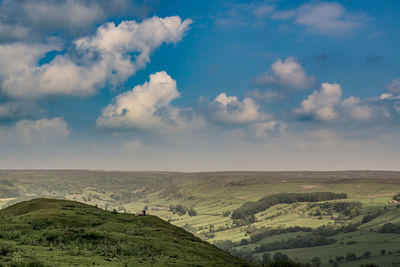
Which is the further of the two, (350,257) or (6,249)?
(350,257)

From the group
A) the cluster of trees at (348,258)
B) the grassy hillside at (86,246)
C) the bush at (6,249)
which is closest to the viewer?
the bush at (6,249)

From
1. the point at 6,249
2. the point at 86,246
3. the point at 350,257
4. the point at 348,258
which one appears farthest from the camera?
the point at 350,257

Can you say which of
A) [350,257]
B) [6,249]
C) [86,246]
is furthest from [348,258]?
[6,249]

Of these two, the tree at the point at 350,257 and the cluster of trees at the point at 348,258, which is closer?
the cluster of trees at the point at 348,258

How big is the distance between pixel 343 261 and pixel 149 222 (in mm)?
171773

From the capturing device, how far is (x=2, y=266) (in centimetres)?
2208

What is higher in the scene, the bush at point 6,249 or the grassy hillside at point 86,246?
the bush at point 6,249

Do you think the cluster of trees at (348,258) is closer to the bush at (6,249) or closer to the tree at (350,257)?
the tree at (350,257)

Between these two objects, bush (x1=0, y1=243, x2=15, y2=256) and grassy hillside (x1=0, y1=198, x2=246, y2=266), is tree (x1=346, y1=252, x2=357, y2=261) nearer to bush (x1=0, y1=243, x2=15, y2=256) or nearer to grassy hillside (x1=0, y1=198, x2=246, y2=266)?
grassy hillside (x1=0, y1=198, x2=246, y2=266)

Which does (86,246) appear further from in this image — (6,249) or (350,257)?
(350,257)

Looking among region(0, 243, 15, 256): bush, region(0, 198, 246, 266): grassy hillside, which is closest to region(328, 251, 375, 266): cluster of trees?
region(0, 198, 246, 266): grassy hillside

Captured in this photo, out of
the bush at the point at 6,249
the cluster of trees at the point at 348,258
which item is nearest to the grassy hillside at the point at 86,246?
the bush at the point at 6,249

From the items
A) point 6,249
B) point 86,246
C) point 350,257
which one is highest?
point 6,249

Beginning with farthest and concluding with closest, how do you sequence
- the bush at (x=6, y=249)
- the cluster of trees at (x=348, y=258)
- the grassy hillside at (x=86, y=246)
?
the cluster of trees at (x=348, y=258) → the grassy hillside at (x=86, y=246) → the bush at (x=6, y=249)
